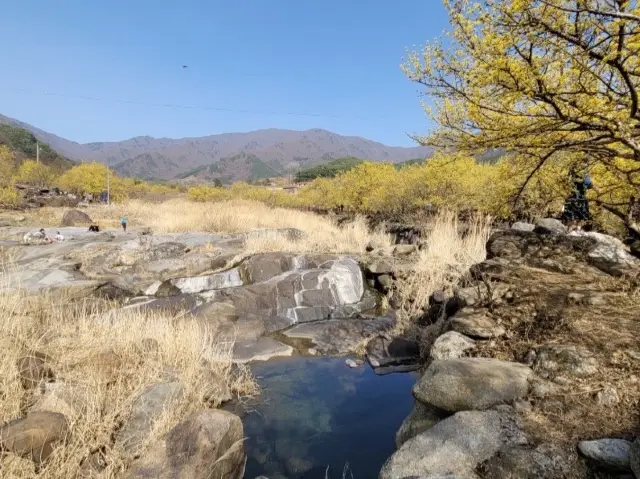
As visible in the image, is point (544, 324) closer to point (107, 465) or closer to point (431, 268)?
point (107, 465)

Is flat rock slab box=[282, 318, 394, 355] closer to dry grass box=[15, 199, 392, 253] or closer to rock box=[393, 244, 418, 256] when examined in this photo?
rock box=[393, 244, 418, 256]

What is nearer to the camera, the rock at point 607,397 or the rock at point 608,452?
the rock at point 608,452

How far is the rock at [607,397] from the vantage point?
247cm

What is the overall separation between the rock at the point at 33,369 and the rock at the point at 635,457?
451cm

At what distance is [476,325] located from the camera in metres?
3.95

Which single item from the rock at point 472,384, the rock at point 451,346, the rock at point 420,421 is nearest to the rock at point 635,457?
the rock at point 472,384

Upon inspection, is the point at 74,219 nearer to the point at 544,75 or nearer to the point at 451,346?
the point at 451,346

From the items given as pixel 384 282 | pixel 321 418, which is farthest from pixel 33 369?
pixel 384 282

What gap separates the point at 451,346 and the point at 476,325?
0.40 meters

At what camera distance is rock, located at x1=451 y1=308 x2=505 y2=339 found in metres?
3.80

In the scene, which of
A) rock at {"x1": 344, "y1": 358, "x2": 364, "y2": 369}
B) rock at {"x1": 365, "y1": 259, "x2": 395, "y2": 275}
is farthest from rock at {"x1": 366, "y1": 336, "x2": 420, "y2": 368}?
rock at {"x1": 365, "y1": 259, "x2": 395, "y2": 275}

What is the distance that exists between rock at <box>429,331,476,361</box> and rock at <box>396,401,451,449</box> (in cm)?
52

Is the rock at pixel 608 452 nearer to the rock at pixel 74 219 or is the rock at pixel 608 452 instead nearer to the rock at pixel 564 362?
the rock at pixel 564 362

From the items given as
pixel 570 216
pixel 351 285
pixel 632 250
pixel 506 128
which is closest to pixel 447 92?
pixel 506 128
